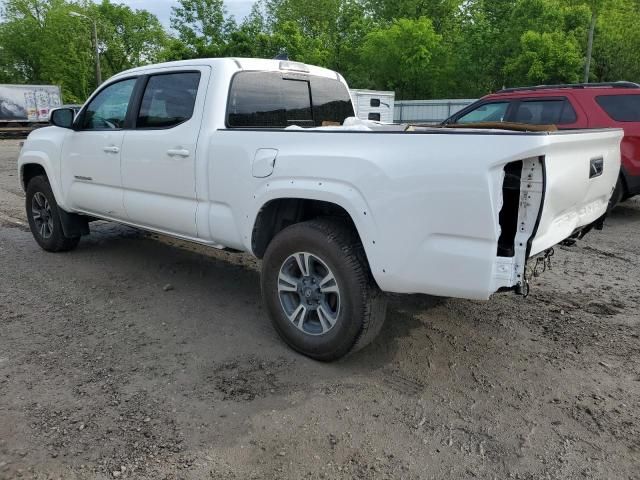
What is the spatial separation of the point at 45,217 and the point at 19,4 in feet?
193

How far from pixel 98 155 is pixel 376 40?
3068 centimetres

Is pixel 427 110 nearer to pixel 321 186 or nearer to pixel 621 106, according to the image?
pixel 621 106

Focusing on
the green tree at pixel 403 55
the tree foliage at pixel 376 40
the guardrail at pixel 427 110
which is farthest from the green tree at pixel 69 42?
the guardrail at pixel 427 110

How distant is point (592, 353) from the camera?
3709 mm

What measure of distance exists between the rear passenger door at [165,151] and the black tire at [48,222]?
156 centimetres

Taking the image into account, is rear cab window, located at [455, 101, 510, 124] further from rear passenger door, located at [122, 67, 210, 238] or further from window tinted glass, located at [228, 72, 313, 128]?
rear passenger door, located at [122, 67, 210, 238]

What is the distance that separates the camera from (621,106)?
761cm

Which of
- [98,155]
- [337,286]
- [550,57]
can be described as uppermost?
[550,57]

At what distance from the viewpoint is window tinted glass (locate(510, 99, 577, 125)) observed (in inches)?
309

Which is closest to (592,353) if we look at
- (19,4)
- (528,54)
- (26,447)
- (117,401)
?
(117,401)

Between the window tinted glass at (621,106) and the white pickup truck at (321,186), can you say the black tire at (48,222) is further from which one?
the window tinted glass at (621,106)

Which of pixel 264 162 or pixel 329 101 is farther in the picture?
pixel 329 101

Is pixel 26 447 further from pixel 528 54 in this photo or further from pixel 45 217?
pixel 528 54

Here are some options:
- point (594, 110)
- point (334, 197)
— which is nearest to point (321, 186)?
point (334, 197)
